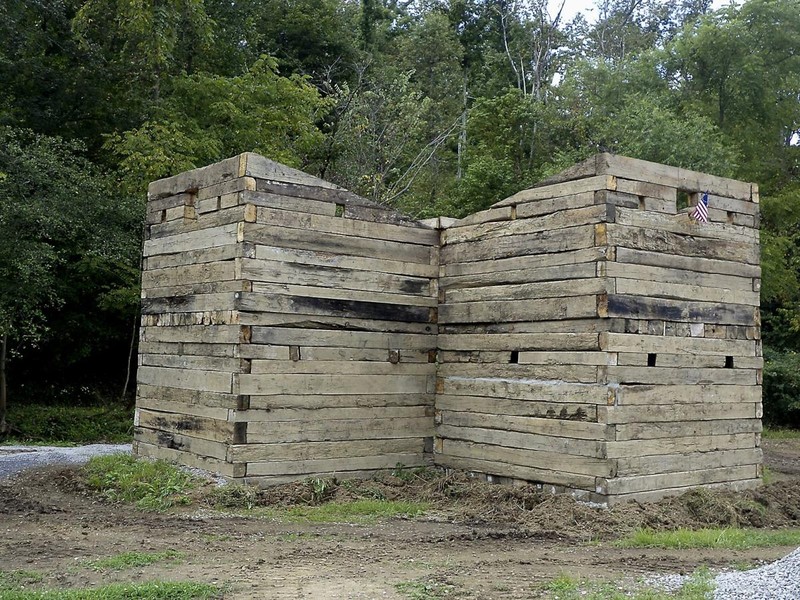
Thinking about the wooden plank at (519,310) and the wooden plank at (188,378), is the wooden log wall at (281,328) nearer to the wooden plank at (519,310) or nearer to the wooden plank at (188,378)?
the wooden plank at (188,378)

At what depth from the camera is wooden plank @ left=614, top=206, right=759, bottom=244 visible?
1002cm

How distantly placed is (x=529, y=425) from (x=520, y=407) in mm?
257

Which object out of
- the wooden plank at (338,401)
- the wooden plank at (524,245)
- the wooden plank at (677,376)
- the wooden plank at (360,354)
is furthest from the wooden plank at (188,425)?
the wooden plank at (677,376)

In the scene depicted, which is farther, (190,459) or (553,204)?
(190,459)

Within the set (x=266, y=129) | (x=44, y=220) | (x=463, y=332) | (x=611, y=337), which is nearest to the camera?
(x=611, y=337)

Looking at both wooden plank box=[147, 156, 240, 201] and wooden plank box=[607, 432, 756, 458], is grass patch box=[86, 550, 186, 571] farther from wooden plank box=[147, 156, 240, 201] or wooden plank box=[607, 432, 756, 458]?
wooden plank box=[147, 156, 240, 201]

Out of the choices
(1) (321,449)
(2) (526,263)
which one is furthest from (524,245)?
(1) (321,449)

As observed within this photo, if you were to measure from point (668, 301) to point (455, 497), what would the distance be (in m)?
3.34

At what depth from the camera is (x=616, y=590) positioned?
256 inches

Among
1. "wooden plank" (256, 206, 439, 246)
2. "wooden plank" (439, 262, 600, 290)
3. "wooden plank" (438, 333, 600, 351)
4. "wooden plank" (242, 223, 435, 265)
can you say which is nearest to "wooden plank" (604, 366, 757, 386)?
"wooden plank" (438, 333, 600, 351)

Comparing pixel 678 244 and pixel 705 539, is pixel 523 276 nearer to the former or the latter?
pixel 678 244

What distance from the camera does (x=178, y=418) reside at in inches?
443

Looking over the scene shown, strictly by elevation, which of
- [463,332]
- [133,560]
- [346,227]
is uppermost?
[346,227]

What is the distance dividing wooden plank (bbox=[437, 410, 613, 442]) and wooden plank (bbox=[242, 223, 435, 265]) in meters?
2.08
